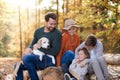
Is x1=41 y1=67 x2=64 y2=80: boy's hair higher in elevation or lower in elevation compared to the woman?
lower

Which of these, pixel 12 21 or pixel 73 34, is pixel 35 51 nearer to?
pixel 73 34

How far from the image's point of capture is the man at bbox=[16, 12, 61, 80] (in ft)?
19.0

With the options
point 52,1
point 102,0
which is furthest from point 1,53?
point 102,0

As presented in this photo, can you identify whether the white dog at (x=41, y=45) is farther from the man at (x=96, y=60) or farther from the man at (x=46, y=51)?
the man at (x=96, y=60)

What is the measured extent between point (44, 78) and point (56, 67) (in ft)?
1.08

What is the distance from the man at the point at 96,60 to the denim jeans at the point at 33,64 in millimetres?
829

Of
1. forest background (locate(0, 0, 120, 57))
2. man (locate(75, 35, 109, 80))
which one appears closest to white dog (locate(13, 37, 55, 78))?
man (locate(75, 35, 109, 80))

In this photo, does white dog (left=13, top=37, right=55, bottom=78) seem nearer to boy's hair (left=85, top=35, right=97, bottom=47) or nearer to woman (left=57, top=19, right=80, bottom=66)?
woman (left=57, top=19, right=80, bottom=66)

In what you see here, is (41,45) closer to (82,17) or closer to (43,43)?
(43,43)

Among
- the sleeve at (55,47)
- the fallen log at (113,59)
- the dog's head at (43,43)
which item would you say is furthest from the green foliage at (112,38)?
the dog's head at (43,43)

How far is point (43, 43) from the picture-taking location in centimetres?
578

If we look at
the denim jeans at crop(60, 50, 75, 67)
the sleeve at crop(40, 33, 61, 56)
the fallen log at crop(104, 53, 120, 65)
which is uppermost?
the sleeve at crop(40, 33, 61, 56)

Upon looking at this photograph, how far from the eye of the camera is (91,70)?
217 inches

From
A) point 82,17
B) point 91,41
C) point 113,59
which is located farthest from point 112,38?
point 91,41
